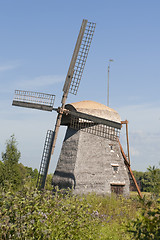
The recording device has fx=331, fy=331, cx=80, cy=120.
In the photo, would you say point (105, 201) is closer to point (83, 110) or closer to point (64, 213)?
point (83, 110)

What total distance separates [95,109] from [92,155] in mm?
2379

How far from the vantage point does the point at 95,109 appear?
1698 centimetres

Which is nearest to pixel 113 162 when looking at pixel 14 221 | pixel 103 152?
pixel 103 152

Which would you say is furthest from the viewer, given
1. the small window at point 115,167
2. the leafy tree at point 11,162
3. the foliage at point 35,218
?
the leafy tree at point 11,162

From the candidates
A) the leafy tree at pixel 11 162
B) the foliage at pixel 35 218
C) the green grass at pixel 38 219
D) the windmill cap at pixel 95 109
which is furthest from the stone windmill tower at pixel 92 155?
the leafy tree at pixel 11 162

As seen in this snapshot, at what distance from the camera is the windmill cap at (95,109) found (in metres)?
16.7

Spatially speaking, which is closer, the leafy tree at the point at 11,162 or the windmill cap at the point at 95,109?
the windmill cap at the point at 95,109

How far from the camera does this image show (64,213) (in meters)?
7.10

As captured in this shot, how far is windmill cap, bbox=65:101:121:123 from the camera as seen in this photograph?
54.9ft

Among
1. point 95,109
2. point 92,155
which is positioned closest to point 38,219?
point 92,155

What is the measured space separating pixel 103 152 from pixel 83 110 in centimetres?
233

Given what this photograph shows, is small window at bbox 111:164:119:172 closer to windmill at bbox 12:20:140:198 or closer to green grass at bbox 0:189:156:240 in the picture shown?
windmill at bbox 12:20:140:198

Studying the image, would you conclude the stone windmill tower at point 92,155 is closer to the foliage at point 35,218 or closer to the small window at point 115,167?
the small window at point 115,167

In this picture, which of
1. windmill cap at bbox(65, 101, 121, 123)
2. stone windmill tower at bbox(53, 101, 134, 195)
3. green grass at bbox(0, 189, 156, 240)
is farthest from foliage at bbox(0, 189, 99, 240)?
windmill cap at bbox(65, 101, 121, 123)
